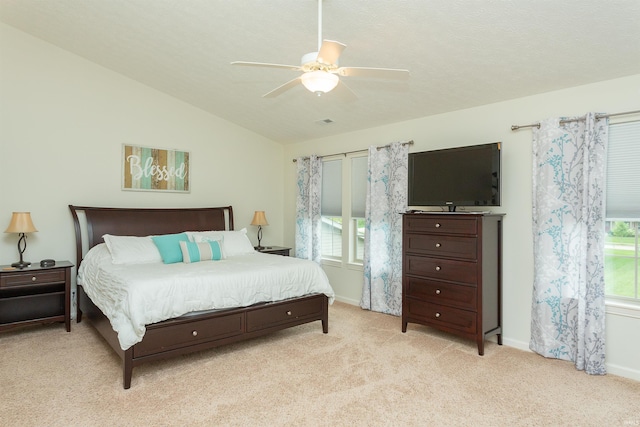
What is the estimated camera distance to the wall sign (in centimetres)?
493

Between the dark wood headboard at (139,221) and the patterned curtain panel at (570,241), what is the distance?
411 centimetres

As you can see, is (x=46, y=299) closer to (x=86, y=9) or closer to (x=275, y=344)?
(x=275, y=344)

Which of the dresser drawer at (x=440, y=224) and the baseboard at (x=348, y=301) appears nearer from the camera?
the dresser drawer at (x=440, y=224)

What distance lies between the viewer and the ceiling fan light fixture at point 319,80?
7.89ft

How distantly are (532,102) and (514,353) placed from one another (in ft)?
7.94

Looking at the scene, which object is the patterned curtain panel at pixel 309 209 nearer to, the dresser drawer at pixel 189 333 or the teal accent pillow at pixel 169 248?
the teal accent pillow at pixel 169 248

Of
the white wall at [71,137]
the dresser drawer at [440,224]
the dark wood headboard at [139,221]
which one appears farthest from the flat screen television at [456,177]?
the white wall at [71,137]

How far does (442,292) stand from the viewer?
3.83 m

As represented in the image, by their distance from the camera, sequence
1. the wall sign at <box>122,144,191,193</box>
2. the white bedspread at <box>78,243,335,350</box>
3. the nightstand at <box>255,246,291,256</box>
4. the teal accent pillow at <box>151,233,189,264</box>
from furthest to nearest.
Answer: the nightstand at <box>255,246,291,256</box> → the wall sign at <box>122,144,191,193</box> → the teal accent pillow at <box>151,233,189,264</box> → the white bedspread at <box>78,243,335,350</box>

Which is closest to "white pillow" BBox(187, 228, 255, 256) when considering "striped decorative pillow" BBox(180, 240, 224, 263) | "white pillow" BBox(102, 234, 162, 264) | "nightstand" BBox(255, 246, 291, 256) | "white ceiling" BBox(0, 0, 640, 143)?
"striped decorative pillow" BBox(180, 240, 224, 263)

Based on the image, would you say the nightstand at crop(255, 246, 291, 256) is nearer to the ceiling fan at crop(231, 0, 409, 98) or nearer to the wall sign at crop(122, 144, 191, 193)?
the wall sign at crop(122, 144, 191, 193)

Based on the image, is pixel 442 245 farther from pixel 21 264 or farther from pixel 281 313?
pixel 21 264

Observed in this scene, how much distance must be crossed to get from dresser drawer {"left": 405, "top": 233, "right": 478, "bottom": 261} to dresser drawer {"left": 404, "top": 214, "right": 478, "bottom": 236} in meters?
0.06

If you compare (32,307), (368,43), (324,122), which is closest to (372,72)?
(368,43)
